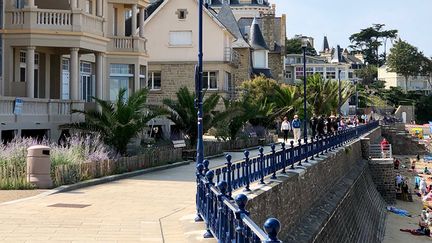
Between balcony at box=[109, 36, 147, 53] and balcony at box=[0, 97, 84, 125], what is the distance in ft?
20.5

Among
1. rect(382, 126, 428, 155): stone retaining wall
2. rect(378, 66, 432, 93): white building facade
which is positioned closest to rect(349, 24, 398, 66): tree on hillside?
rect(378, 66, 432, 93): white building facade

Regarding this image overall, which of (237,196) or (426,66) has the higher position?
(426,66)

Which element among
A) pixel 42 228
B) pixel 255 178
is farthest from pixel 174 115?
pixel 42 228

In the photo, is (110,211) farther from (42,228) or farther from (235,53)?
(235,53)

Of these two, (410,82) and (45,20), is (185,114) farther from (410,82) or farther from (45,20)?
(410,82)

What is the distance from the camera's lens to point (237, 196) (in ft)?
21.1

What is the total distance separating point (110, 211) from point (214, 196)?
410cm

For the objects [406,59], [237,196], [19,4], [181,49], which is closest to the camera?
[237,196]

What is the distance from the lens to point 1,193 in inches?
547

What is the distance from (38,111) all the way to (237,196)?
1774cm

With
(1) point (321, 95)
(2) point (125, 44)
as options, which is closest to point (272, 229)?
(2) point (125, 44)

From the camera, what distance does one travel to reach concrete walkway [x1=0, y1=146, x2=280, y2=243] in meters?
9.70

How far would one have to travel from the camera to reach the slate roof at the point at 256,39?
60906mm

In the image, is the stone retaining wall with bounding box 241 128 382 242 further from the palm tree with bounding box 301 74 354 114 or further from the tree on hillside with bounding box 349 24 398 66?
the tree on hillside with bounding box 349 24 398 66
